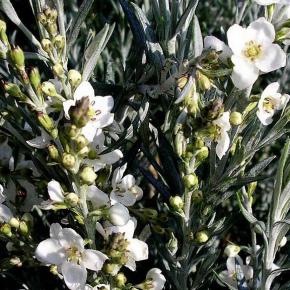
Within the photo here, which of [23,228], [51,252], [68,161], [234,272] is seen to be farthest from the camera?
[234,272]

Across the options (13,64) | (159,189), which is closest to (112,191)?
(159,189)

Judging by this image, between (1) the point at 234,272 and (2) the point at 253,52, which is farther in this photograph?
(1) the point at 234,272

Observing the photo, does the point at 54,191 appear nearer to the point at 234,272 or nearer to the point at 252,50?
the point at 252,50

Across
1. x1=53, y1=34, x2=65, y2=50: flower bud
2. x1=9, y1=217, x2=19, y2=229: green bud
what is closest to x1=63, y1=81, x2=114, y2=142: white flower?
x1=53, y1=34, x2=65, y2=50: flower bud

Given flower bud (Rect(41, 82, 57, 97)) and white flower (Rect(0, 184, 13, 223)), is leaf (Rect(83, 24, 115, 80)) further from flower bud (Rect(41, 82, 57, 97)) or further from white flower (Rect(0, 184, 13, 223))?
white flower (Rect(0, 184, 13, 223))

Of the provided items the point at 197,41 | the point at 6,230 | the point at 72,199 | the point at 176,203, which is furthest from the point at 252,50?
the point at 6,230

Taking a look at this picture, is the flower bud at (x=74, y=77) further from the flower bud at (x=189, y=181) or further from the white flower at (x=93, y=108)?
the flower bud at (x=189, y=181)

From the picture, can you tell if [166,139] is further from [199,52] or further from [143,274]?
[143,274]

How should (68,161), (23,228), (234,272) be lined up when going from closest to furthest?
Answer: (68,161)
(23,228)
(234,272)
